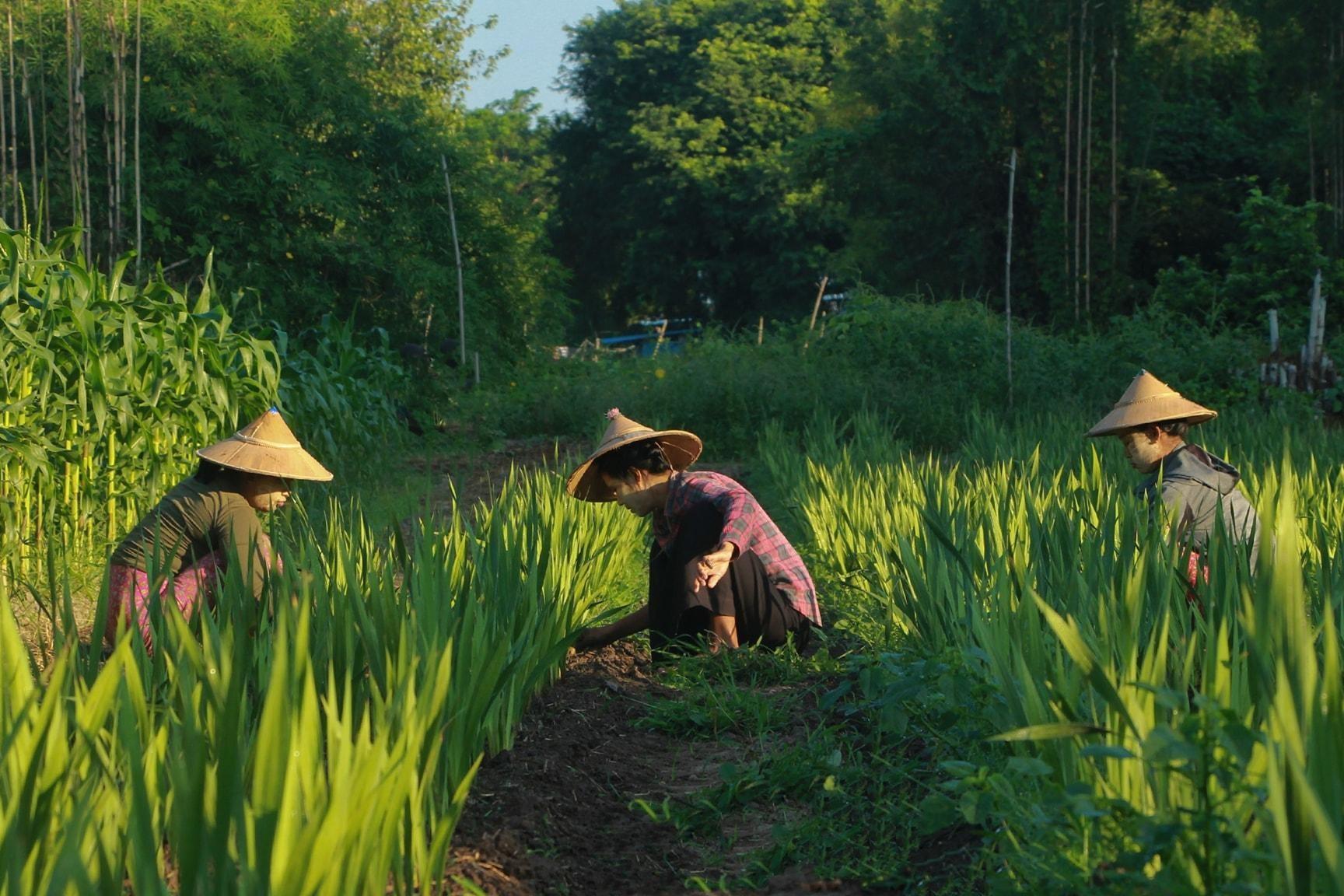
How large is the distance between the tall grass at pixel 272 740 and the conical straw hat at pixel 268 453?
0.79 meters

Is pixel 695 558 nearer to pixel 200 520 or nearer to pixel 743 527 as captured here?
pixel 743 527

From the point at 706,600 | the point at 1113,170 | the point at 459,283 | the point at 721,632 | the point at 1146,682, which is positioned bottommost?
the point at 721,632

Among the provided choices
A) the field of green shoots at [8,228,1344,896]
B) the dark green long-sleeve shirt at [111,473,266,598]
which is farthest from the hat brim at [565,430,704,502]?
the dark green long-sleeve shirt at [111,473,266,598]

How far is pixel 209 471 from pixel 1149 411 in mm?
2622

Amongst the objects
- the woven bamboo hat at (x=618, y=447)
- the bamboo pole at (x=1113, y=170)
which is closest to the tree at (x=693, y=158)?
the bamboo pole at (x=1113, y=170)

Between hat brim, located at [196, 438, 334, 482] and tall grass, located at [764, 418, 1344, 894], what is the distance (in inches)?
62.6

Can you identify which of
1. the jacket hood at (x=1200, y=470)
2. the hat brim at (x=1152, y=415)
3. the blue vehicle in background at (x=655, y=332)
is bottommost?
the jacket hood at (x=1200, y=470)

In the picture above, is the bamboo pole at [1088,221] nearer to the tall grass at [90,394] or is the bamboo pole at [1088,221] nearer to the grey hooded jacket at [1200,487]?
the tall grass at [90,394]

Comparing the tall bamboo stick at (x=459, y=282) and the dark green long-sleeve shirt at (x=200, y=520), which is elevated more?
the tall bamboo stick at (x=459, y=282)

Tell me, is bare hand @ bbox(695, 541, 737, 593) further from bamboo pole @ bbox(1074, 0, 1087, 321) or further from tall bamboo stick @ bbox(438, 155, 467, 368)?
bamboo pole @ bbox(1074, 0, 1087, 321)

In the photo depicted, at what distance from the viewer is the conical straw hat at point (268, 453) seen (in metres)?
3.90

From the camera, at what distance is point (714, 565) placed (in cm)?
407

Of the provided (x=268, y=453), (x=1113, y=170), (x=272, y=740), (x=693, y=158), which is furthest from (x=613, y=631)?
(x=693, y=158)

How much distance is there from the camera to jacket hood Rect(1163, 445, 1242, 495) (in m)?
3.97
